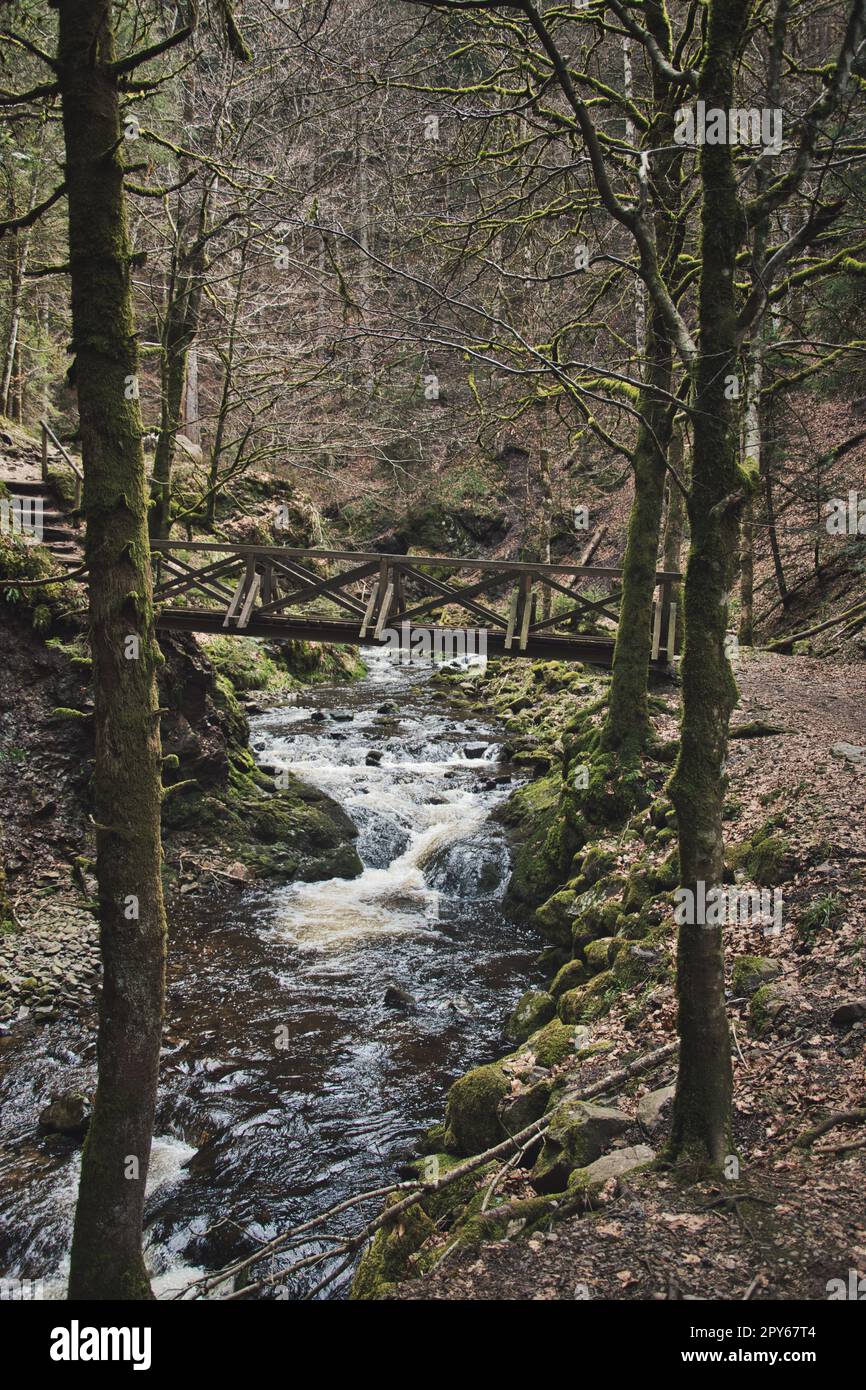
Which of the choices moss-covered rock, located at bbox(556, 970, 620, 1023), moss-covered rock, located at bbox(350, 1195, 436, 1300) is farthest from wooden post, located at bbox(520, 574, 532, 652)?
moss-covered rock, located at bbox(350, 1195, 436, 1300)

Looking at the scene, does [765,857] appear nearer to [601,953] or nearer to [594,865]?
[601,953]

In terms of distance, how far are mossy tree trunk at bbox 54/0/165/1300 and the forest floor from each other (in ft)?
5.09

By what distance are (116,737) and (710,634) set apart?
9.54 ft

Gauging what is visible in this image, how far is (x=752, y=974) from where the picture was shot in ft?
17.9

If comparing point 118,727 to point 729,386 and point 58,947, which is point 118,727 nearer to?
point 729,386

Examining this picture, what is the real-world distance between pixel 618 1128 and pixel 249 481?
61.2ft

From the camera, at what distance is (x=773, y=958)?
18.4 feet

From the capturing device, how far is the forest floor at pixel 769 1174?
10.7 feet

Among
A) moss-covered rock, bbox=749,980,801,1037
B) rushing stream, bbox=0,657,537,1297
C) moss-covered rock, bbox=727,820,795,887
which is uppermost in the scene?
moss-covered rock, bbox=727,820,795,887

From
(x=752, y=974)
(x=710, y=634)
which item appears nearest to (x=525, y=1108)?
(x=752, y=974)

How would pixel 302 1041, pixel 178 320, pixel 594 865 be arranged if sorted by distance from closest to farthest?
pixel 302 1041 → pixel 594 865 → pixel 178 320

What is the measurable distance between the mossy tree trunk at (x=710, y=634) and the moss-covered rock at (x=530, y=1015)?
349cm

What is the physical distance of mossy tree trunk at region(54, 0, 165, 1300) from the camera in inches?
167

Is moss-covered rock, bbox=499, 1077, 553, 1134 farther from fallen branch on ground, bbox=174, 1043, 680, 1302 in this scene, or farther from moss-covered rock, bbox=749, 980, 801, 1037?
moss-covered rock, bbox=749, 980, 801, 1037
